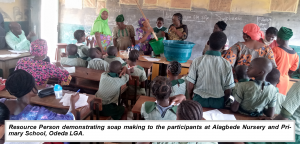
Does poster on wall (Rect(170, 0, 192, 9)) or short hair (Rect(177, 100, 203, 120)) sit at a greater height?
poster on wall (Rect(170, 0, 192, 9))

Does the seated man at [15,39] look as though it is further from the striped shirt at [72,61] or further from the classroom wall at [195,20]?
the classroom wall at [195,20]

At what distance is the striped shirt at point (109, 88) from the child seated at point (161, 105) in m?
0.92

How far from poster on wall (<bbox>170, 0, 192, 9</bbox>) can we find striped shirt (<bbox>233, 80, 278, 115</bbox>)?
3.80 metres

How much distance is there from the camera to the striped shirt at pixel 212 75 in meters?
1.71

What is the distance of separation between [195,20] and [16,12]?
4442mm

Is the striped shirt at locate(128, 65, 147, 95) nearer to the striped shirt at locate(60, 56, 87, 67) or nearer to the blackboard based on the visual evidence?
the striped shirt at locate(60, 56, 87, 67)

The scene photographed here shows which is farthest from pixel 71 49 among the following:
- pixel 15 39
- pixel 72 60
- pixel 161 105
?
pixel 161 105

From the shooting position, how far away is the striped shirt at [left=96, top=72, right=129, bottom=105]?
2334 millimetres

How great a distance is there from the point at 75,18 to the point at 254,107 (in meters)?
5.94

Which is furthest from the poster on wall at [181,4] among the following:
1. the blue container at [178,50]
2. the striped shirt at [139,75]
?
the striped shirt at [139,75]

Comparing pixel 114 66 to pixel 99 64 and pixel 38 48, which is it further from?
pixel 38 48

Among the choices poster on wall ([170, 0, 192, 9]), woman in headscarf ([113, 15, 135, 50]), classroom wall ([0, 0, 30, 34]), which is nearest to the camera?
classroom wall ([0, 0, 30, 34])

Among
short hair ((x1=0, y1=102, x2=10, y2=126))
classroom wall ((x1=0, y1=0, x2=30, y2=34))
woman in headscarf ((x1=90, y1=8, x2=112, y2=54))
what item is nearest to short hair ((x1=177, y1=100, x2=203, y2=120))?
short hair ((x1=0, y1=102, x2=10, y2=126))

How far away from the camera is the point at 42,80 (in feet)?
7.47
